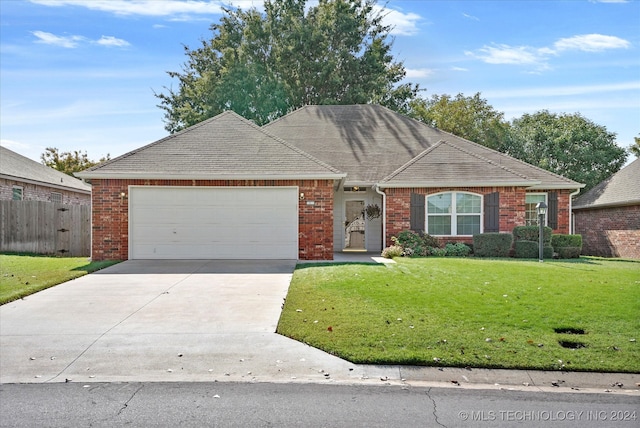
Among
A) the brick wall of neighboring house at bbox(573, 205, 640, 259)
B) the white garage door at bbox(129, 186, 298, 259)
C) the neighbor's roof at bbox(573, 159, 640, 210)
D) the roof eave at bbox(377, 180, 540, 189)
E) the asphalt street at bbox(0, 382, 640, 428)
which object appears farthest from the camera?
the neighbor's roof at bbox(573, 159, 640, 210)

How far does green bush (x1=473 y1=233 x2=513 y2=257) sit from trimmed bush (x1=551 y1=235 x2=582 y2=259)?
1945 millimetres

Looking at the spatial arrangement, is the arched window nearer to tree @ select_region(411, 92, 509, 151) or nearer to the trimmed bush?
the trimmed bush

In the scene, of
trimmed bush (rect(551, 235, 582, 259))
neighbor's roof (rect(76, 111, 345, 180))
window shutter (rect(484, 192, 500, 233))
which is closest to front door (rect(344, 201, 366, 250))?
window shutter (rect(484, 192, 500, 233))

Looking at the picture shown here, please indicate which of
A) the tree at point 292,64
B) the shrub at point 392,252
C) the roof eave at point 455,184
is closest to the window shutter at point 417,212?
the roof eave at point 455,184

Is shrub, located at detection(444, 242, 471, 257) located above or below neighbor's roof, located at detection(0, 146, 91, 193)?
below

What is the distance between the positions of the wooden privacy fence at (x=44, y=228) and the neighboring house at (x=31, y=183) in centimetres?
285

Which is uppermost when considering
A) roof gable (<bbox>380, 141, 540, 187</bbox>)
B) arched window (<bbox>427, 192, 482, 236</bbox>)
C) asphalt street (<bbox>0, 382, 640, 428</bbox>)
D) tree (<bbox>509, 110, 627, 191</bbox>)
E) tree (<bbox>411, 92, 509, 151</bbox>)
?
tree (<bbox>411, 92, 509, 151</bbox>)

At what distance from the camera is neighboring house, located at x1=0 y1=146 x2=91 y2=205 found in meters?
19.9

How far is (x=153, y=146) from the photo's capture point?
15.5 metres

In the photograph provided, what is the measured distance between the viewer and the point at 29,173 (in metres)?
21.8

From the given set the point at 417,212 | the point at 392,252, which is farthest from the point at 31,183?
the point at 417,212

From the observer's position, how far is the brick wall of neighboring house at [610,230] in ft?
62.6

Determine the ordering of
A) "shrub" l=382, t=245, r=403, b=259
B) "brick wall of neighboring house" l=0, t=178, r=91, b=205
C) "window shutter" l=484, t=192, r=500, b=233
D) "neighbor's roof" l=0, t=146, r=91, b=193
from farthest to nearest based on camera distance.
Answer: "neighbor's roof" l=0, t=146, r=91, b=193
"brick wall of neighboring house" l=0, t=178, r=91, b=205
"window shutter" l=484, t=192, r=500, b=233
"shrub" l=382, t=245, r=403, b=259

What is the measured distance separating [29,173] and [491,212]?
64.7ft
